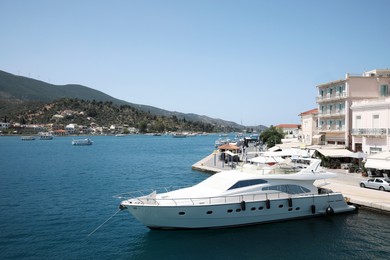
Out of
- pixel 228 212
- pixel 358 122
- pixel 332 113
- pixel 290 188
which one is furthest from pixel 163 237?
pixel 332 113

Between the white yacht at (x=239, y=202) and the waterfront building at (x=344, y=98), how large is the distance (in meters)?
22.1

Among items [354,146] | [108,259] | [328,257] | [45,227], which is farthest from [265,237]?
[354,146]

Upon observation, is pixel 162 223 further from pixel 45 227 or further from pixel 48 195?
pixel 48 195

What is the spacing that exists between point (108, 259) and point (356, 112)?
33.7 m

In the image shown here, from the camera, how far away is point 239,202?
20516 mm

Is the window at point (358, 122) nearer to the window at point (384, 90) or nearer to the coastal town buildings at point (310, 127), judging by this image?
the window at point (384, 90)

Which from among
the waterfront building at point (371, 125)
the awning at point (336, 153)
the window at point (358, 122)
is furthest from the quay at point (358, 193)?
the window at point (358, 122)

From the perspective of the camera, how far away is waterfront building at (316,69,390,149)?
1665 inches

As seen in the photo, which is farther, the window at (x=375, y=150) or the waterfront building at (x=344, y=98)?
the waterfront building at (x=344, y=98)

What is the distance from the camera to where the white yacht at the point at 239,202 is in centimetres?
1966

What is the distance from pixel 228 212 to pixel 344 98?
30.2 m

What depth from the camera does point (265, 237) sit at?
19.4 metres

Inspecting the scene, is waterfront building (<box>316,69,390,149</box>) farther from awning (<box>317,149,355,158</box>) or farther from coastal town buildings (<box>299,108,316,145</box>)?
coastal town buildings (<box>299,108,316,145</box>)

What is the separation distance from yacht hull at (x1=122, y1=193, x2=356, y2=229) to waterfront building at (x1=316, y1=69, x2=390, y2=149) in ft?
75.1
